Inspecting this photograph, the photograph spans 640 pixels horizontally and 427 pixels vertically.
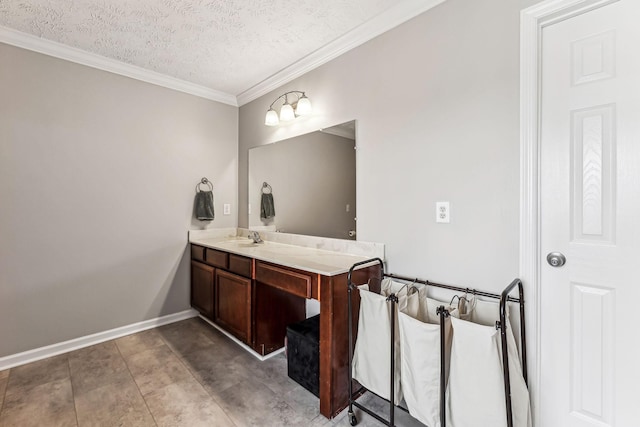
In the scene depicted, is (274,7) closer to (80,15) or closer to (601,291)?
(80,15)

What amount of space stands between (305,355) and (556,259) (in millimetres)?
1471

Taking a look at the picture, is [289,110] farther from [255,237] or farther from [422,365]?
[422,365]

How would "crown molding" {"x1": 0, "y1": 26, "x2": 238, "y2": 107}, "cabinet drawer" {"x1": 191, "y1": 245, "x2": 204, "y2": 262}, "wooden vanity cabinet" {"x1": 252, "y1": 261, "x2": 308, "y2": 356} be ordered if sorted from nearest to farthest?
"wooden vanity cabinet" {"x1": 252, "y1": 261, "x2": 308, "y2": 356}
"crown molding" {"x1": 0, "y1": 26, "x2": 238, "y2": 107}
"cabinet drawer" {"x1": 191, "y1": 245, "x2": 204, "y2": 262}

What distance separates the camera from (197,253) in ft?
9.57

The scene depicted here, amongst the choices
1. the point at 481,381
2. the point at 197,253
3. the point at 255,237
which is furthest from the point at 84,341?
the point at 481,381

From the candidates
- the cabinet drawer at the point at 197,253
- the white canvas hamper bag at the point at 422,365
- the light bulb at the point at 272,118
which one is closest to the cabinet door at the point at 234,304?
the cabinet drawer at the point at 197,253

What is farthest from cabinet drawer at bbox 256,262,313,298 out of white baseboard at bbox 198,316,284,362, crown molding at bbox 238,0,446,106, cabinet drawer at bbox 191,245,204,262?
crown molding at bbox 238,0,446,106

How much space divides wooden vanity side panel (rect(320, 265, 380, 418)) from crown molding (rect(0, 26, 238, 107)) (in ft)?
8.06

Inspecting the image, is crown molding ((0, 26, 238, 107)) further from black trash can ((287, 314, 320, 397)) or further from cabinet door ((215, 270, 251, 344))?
black trash can ((287, 314, 320, 397))

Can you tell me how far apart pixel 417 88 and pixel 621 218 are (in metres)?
1.15

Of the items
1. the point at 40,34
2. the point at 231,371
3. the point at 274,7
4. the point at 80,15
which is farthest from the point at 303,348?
the point at 40,34

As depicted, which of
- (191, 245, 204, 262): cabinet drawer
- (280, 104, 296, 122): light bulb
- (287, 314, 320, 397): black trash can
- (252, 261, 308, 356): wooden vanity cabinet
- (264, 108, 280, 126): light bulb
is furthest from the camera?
(191, 245, 204, 262): cabinet drawer

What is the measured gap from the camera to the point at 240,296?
2.31 metres

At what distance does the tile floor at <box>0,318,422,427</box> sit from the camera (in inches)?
64.2
